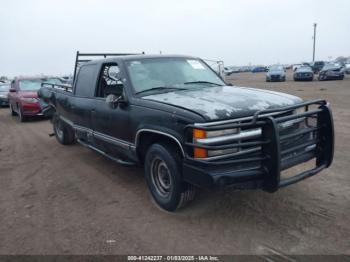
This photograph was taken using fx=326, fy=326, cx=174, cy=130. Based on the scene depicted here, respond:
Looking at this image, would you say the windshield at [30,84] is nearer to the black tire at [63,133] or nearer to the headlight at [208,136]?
the black tire at [63,133]

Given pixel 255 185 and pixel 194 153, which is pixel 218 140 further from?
pixel 255 185

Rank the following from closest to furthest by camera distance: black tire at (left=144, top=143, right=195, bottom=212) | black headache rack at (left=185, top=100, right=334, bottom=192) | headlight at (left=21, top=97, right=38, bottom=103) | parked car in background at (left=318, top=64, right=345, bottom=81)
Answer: black headache rack at (left=185, top=100, right=334, bottom=192) < black tire at (left=144, top=143, right=195, bottom=212) < headlight at (left=21, top=97, right=38, bottom=103) < parked car in background at (left=318, top=64, right=345, bottom=81)

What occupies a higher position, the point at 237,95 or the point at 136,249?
the point at 237,95

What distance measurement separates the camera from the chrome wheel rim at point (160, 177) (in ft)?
13.1

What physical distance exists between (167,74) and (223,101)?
1.28 metres

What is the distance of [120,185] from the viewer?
5031 millimetres

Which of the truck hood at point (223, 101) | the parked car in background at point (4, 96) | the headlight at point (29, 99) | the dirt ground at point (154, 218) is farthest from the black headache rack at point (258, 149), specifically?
the parked car in background at point (4, 96)

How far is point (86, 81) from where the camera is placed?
18.9ft

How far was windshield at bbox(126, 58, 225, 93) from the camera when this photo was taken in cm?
450

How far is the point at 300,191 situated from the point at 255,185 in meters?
1.45

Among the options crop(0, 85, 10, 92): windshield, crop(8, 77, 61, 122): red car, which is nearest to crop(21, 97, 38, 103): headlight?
crop(8, 77, 61, 122): red car

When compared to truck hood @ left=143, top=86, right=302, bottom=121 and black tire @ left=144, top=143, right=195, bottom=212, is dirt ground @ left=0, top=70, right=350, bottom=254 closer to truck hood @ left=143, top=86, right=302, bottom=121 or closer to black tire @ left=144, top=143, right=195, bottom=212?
black tire @ left=144, top=143, right=195, bottom=212

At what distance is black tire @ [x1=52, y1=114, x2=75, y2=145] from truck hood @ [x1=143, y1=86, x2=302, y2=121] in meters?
4.10

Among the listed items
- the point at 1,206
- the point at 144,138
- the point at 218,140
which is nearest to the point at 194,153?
the point at 218,140
